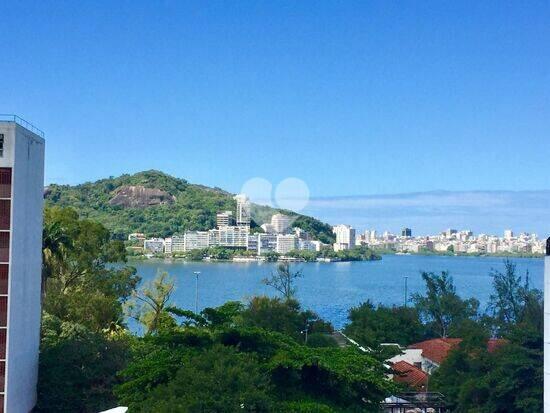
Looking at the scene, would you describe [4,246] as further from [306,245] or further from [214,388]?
[306,245]

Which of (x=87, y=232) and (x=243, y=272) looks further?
(x=243, y=272)

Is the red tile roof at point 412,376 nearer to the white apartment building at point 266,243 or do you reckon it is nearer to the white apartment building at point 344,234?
the white apartment building at point 266,243

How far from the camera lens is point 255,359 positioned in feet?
52.7

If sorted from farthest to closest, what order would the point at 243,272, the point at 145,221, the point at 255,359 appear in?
the point at 145,221
the point at 243,272
the point at 255,359

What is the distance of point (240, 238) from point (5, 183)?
127m

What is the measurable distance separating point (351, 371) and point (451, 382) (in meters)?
8.75

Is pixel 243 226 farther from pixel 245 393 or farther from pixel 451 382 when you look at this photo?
pixel 245 393

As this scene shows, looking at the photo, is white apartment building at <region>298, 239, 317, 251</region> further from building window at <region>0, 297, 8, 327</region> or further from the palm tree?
building window at <region>0, 297, 8, 327</region>

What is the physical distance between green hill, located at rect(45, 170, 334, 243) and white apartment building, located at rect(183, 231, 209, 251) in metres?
2.87

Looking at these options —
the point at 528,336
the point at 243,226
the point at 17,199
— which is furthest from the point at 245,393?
the point at 243,226

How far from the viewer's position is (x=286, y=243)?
14350 cm

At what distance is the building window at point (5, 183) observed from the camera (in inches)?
725

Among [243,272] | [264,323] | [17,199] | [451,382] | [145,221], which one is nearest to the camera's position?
[17,199]

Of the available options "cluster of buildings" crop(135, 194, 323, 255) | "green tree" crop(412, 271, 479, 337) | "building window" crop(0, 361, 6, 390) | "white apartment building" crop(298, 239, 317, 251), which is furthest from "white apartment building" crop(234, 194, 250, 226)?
"building window" crop(0, 361, 6, 390)
